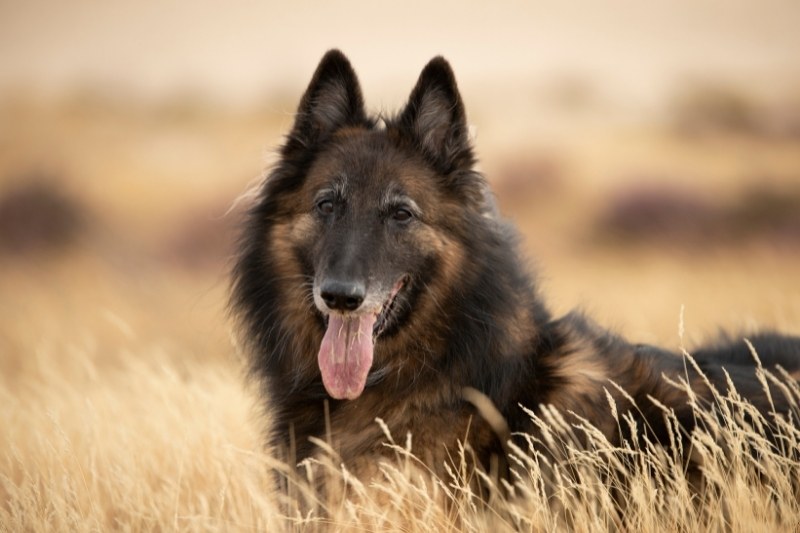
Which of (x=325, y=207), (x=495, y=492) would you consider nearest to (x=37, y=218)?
(x=325, y=207)

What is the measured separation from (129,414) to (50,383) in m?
1.45

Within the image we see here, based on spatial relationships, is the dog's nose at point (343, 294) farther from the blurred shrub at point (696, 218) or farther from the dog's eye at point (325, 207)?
the blurred shrub at point (696, 218)

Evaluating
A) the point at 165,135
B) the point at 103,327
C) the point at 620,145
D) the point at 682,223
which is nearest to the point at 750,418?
the point at 103,327

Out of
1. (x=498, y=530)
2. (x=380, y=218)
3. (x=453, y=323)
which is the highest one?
(x=380, y=218)

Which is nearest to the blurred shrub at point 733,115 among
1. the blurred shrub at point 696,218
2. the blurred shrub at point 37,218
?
the blurred shrub at point 696,218

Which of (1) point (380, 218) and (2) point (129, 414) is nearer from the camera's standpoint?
(1) point (380, 218)

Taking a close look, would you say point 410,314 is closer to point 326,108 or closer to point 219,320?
point 326,108

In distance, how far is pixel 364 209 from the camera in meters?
4.42

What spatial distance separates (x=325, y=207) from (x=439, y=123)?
817 millimetres

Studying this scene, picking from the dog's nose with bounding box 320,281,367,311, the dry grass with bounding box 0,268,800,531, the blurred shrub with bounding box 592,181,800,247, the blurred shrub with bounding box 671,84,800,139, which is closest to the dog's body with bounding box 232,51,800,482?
the dog's nose with bounding box 320,281,367,311

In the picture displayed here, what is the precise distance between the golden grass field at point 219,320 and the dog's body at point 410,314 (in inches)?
10.9

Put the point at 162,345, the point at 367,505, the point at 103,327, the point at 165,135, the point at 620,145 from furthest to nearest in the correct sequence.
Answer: the point at 165,135 < the point at 620,145 < the point at 103,327 < the point at 162,345 < the point at 367,505

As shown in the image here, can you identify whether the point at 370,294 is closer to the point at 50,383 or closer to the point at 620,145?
the point at 50,383

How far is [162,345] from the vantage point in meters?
12.1
